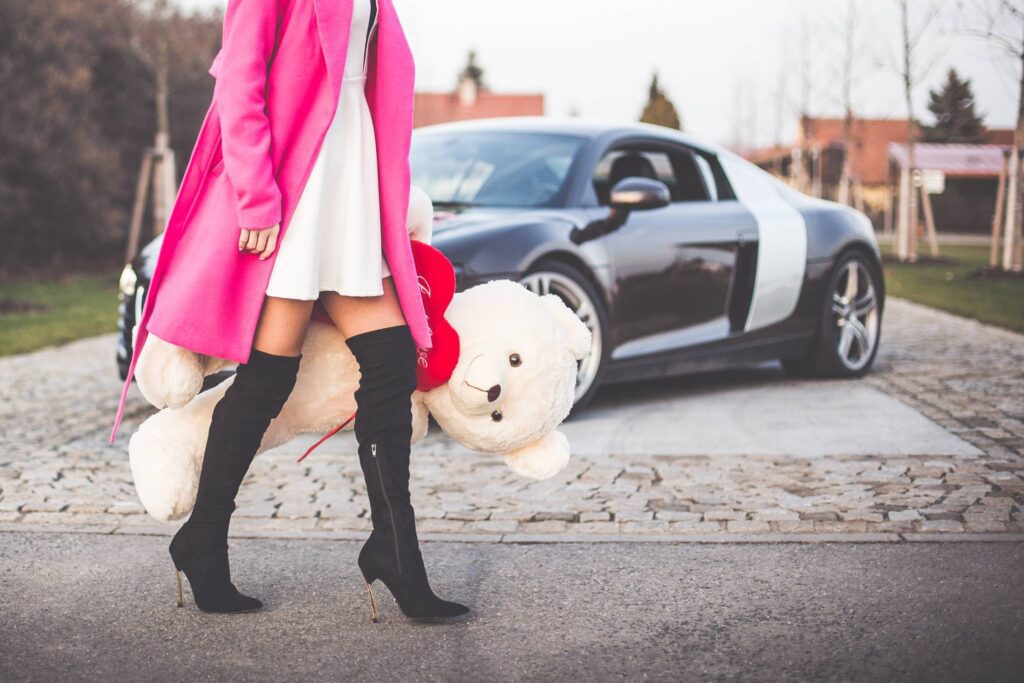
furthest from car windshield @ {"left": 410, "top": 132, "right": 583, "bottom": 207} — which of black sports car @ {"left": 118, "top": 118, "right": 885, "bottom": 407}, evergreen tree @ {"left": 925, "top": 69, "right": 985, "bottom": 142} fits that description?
evergreen tree @ {"left": 925, "top": 69, "right": 985, "bottom": 142}

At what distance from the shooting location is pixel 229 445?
3049 millimetres

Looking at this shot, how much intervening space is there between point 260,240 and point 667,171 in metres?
4.64

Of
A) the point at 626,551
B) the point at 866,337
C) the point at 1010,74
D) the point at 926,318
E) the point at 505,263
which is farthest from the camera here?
the point at 1010,74

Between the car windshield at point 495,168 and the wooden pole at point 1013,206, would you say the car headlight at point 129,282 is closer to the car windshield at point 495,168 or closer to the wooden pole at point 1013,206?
the car windshield at point 495,168

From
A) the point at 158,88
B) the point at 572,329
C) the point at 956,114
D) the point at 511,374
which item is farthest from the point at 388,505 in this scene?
the point at 956,114

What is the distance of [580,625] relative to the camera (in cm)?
322

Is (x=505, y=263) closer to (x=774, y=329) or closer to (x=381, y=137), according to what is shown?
(x=774, y=329)

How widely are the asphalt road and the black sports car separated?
206 cm

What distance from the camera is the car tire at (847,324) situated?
7434 millimetres

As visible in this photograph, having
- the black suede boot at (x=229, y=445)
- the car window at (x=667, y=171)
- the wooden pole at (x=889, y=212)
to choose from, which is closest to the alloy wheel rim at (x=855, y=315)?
the car window at (x=667, y=171)

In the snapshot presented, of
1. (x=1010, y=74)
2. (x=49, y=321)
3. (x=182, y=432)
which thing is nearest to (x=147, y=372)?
(x=182, y=432)

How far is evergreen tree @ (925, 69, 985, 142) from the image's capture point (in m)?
59.0

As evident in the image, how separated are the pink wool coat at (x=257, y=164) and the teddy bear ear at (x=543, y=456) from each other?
1.63 ft

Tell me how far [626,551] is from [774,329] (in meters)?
3.50
